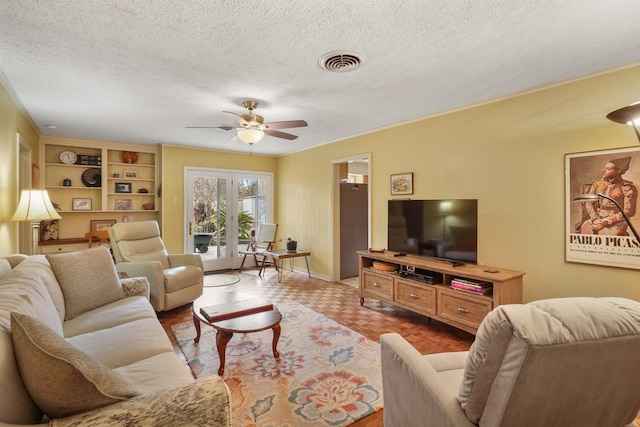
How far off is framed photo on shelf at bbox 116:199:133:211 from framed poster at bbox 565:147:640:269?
626cm

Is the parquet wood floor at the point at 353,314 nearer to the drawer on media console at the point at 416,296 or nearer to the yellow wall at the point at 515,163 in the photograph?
the drawer on media console at the point at 416,296

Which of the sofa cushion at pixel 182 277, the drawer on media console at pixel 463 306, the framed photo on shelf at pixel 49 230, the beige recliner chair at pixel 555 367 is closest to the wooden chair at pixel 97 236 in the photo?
the framed photo on shelf at pixel 49 230

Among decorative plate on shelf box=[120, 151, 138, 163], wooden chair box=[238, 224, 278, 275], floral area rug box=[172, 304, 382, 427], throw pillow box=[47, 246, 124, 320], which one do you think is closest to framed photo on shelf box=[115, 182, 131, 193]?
decorative plate on shelf box=[120, 151, 138, 163]

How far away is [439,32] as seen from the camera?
1.96 metres

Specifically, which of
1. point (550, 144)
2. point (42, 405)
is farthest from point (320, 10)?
point (550, 144)

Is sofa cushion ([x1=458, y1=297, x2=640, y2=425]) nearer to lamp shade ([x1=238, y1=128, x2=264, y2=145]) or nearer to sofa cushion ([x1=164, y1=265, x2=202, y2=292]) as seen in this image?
lamp shade ([x1=238, y1=128, x2=264, y2=145])

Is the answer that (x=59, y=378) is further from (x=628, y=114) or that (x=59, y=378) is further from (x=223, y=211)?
(x=223, y=211)

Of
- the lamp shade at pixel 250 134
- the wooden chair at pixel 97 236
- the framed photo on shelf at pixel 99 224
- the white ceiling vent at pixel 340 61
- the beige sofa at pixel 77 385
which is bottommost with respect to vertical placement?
the beige sofa at pixel 77 385

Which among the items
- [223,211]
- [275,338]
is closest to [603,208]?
[275,338]

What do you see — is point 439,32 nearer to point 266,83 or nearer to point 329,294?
point 266,83

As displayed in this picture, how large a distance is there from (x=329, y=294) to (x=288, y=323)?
125cm

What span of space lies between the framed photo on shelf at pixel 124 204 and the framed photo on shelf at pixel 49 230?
2.92 feet

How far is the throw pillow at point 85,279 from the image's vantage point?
230 centimetres

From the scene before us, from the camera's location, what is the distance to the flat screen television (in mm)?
3072
